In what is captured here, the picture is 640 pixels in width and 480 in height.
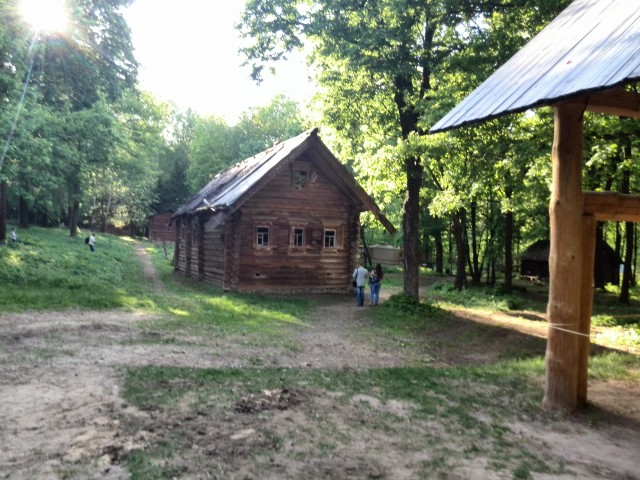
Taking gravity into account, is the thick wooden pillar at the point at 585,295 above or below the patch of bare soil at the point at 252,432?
above

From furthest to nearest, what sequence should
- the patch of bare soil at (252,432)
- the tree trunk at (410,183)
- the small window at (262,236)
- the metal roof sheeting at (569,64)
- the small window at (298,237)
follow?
1. the small window at (298,237)
2. the small window at (262,236)
3. the tree trunk at (410,183)
4. the metal roof sheeting at (569,64)
5. the patch of bare soil at (252,432)

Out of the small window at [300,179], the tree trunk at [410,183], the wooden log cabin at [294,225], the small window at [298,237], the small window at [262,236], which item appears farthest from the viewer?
the small window at [298,237]

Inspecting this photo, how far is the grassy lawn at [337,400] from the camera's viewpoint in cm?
496

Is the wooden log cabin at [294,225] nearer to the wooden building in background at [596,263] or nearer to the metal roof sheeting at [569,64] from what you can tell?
the metal roof sheeting at [569,64]

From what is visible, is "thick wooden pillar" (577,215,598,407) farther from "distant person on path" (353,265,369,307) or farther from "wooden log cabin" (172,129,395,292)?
"wooden log cabin" (172,129,395,292)

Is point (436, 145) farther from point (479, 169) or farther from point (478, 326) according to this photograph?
point (478, 326)

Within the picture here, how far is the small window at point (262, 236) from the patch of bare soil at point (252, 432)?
12.8m

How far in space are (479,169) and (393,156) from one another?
287cm

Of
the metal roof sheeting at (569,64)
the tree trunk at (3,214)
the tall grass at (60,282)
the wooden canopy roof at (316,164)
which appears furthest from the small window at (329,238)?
the tree trunk at (3,214)

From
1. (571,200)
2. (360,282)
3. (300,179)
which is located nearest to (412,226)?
(360,282)

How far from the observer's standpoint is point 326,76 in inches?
745

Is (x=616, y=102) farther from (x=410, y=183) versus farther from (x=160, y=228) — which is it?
(x=160, y=228)

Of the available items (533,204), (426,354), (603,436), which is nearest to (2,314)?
(426,354)

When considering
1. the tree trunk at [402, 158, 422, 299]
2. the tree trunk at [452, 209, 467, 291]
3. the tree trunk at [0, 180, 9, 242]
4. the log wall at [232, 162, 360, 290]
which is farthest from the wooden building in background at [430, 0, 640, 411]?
the tree trunk at [0, 180, 9, 242]
